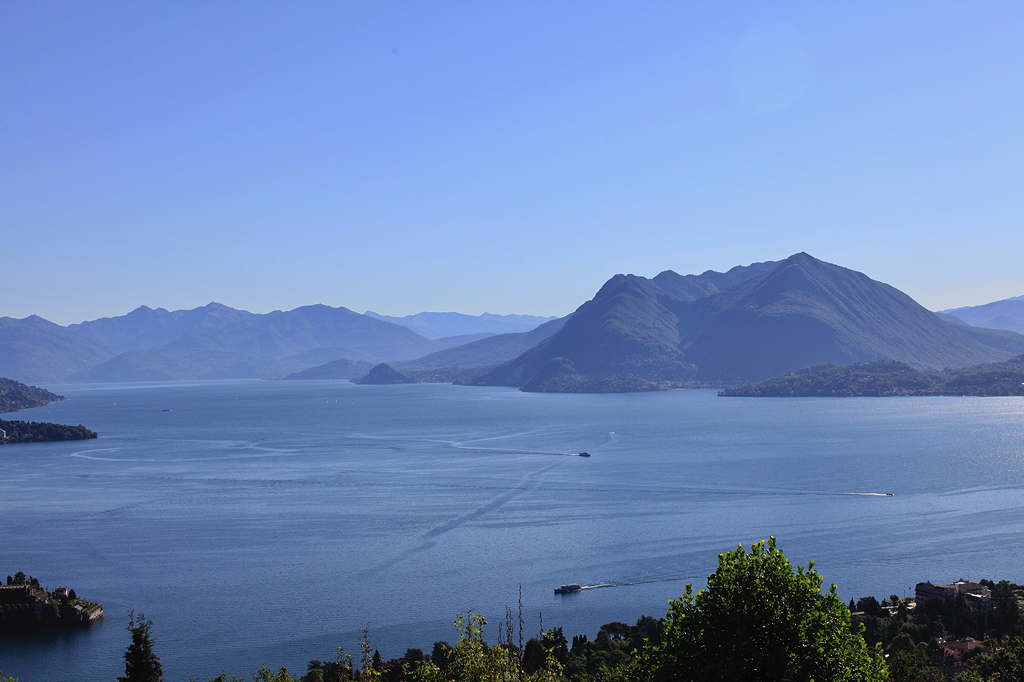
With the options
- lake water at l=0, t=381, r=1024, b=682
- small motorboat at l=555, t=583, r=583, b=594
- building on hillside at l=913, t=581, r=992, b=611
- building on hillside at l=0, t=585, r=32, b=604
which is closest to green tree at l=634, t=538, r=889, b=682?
lake water at l=0, t=381, r=1024, b=682

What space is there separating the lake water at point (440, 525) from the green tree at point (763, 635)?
23.4m

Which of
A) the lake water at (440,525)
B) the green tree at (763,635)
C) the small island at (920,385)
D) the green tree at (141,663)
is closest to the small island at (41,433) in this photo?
the lake water at (440,525)

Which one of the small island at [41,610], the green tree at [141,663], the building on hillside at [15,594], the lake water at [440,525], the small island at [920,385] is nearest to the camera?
the green tree at [141,663]

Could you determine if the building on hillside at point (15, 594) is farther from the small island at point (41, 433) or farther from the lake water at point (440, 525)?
the small island at point (41, 433)

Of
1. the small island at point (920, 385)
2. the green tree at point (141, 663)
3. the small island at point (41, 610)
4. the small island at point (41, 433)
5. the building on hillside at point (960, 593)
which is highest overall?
the small island at point (920, 385)

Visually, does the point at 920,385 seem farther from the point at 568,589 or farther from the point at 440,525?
the point at 568,589

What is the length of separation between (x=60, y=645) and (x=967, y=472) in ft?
230

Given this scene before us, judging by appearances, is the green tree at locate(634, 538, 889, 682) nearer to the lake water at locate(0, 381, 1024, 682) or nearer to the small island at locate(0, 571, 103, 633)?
the lake water at locate(0, 381, 1024, 682)

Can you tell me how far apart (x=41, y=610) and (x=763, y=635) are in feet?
121

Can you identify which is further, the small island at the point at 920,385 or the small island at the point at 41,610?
the small island at the point at 920,385

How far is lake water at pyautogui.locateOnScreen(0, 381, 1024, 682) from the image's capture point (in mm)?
39594

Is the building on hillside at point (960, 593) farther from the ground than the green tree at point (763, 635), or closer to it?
closer to it

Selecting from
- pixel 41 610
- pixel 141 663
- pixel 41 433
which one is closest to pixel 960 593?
pixel 141 663

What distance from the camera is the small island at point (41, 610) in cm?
3997
